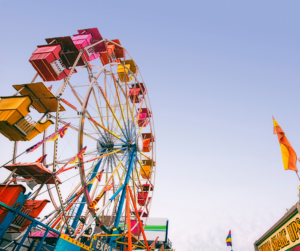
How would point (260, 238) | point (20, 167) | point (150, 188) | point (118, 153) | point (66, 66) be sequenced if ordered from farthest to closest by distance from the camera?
point (150, 188) → point (118, 153) → point (66, 66) → point (20, 167) → point (260, 238)

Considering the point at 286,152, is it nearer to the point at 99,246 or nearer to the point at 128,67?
the point at 99,246

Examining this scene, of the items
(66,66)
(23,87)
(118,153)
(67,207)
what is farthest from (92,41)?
(67,207)

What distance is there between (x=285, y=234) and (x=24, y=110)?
8.93m

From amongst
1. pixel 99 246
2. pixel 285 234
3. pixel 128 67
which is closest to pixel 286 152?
pixel 285 234

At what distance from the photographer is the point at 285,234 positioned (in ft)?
19.7

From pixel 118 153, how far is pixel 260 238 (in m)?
10.0

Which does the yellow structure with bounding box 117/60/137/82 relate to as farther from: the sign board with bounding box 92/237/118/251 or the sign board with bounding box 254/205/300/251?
the sign board with bounding box 254/205/300/251

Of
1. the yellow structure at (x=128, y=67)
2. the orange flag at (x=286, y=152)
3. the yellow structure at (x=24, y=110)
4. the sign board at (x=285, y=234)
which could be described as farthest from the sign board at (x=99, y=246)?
the yellow structure at (x=128, y=67)

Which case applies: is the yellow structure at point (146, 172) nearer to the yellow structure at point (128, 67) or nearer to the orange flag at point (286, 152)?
the yellow structure at point (128, 67)

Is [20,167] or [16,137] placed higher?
[16,137]

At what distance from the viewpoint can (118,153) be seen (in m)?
15.7

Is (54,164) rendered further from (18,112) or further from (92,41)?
(92,41)

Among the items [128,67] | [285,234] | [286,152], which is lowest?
[285,234]

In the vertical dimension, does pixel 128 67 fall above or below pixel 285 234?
above
